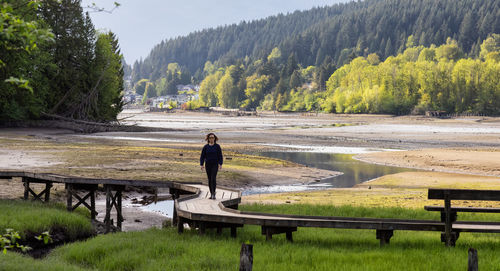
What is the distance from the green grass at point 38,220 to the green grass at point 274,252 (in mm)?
1860

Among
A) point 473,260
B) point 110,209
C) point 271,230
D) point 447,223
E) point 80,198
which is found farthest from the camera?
point 80,198

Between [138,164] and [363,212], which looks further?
[138,164]

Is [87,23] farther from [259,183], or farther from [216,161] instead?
[216,161]

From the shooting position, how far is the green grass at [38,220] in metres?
14.3

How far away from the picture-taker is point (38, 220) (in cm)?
1505

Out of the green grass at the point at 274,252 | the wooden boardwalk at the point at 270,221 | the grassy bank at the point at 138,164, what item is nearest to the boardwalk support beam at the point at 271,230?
the wooden boardwalk at the point at 270,221

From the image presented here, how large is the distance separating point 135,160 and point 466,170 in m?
21.6

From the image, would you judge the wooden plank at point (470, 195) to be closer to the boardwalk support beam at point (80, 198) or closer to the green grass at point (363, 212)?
the green grass at point (363, 212)

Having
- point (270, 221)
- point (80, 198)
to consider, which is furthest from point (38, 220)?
point (270, 221)

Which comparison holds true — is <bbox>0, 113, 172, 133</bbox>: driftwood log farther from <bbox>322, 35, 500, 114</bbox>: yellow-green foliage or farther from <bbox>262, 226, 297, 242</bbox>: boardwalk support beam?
<bbox>322, 35, 500, 114</bbox>: yellow-green foliage

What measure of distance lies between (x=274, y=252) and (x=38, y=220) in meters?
7.55

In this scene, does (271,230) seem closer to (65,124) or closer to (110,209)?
(110,209)

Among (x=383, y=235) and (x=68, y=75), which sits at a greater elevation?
(x=68, y=75)

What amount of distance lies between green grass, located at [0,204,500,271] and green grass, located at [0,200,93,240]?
1.86 metres
